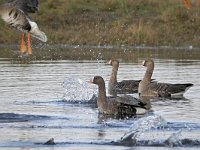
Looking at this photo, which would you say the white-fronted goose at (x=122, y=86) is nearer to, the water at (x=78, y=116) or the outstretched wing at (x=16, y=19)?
the water at (x=78, y=116)

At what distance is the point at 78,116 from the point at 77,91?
11.5 ft

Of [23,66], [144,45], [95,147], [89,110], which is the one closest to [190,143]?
[95,147]

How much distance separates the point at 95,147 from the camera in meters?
12.9

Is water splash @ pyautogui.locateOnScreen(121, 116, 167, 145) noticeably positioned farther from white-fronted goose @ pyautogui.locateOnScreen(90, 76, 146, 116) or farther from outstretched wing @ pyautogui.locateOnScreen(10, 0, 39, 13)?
outstretched wing @ pyautogui.locateOnScreen(10, 0, 39, 13)

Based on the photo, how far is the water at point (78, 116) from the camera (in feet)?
43.6

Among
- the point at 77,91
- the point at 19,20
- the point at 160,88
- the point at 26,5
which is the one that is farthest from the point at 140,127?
the point at 160,88

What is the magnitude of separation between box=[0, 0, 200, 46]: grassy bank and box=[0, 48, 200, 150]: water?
36.3ft

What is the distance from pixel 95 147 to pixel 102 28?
24.6 m

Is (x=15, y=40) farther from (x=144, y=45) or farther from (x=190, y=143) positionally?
(x=190, y=143)

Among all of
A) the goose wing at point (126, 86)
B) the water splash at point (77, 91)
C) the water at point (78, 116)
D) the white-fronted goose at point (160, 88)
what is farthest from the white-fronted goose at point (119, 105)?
the goose wing at point (126, 86)

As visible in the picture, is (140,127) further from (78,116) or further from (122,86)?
(122,86)

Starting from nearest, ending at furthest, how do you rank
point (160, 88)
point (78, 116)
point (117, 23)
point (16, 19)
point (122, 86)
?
point (78, 116) → point (16, 19) → point (160, 88) → point (122, 86) → point (117, 23)

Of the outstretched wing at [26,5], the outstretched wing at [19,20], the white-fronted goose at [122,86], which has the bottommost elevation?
the white-fronted goose at [122,86]

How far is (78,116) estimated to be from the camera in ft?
53.1
